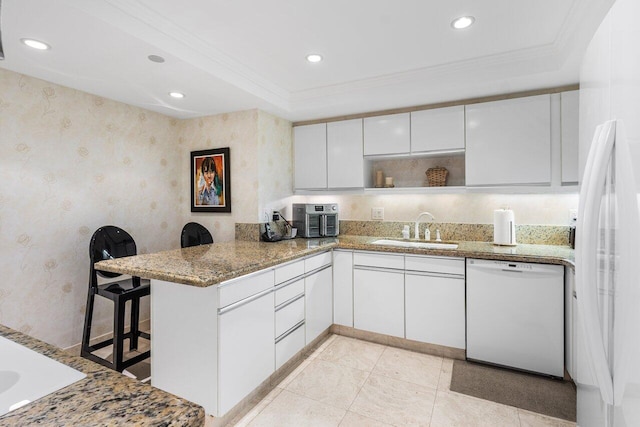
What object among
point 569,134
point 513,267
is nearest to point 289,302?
point 513,267

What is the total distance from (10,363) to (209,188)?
2.82 metres

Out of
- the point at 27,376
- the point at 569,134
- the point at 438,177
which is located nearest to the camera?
the point at 27,376

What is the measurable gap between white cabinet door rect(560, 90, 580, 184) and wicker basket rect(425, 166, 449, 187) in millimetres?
918

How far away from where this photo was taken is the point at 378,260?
288 cm

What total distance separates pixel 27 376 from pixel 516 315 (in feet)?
8.91

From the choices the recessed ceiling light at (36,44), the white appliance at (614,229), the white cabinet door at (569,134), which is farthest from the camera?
the white cabinet door at (569,134)

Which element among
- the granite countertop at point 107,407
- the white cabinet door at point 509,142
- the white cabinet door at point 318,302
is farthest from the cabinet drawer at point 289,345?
the white cabinet door at point 509,142

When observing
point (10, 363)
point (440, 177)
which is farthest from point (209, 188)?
point (10, 363)

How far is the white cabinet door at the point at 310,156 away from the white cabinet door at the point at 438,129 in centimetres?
96

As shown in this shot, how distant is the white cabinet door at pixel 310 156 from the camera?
3578mm

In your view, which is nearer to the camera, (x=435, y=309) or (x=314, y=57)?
(x=314, y=57)

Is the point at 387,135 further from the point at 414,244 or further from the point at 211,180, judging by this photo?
the point at 211,180

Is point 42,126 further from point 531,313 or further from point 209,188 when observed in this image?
point 531,313

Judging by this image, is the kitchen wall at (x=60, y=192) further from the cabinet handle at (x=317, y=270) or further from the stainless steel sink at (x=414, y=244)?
the stainless steel sink at (x=414, y=244)
